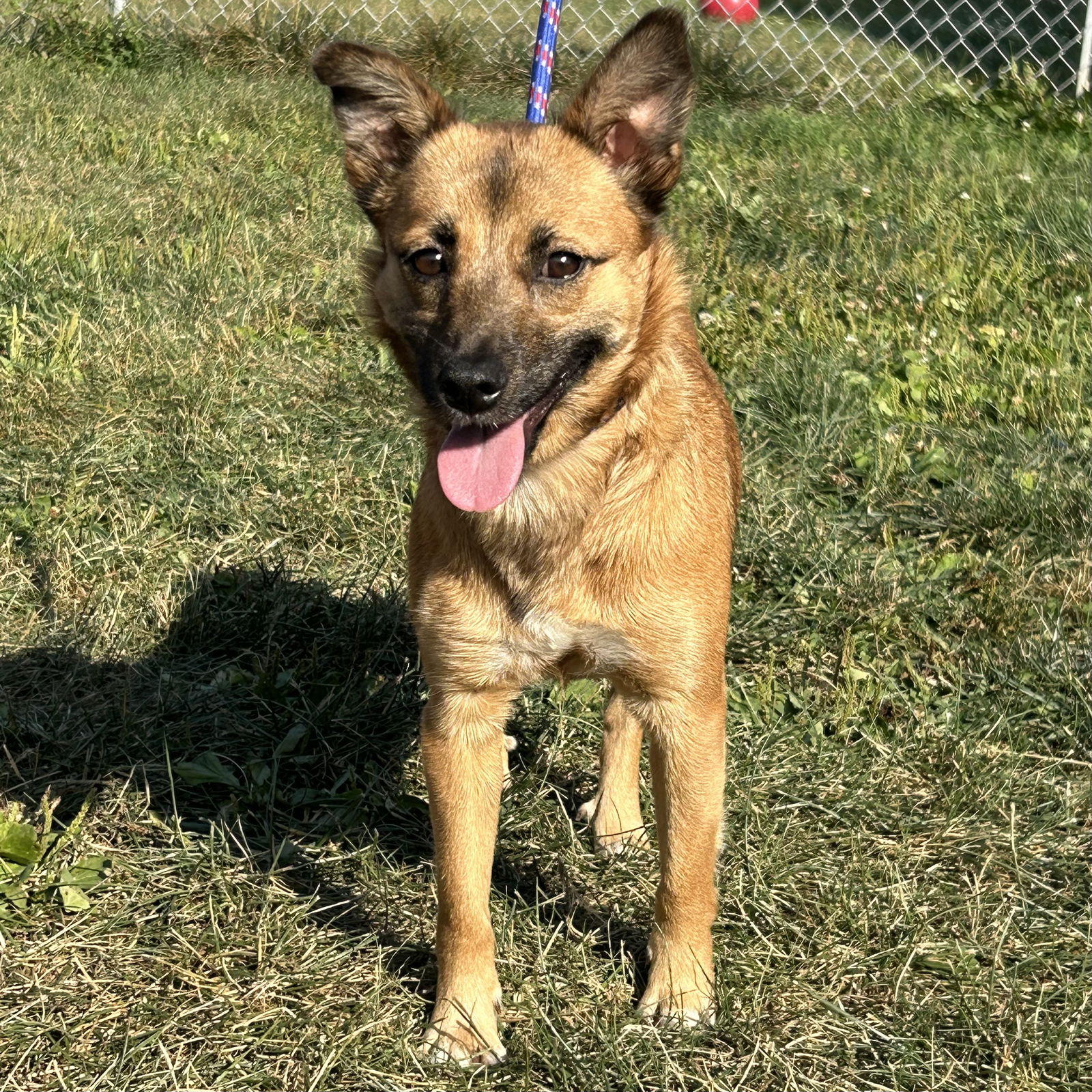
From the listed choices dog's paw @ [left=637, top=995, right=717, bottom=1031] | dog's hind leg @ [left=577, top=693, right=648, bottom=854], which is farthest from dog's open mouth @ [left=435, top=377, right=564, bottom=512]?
dog's paw @ [left=637, top=995, right=717, bottom=1031]

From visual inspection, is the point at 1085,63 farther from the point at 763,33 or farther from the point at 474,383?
the point at 474,383

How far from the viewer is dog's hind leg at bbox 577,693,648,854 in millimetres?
3312

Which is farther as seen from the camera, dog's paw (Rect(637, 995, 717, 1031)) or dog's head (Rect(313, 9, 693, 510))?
dog's paw (Rect(637, 995, 717, 1031))

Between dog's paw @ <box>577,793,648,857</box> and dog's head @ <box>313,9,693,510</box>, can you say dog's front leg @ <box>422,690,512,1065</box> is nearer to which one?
dog's head @ <box>313,9,693,510</box>

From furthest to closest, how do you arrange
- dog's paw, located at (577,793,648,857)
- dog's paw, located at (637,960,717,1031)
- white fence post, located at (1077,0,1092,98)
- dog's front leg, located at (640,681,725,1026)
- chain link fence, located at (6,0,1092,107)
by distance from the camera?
chain link fence, located at (6,0,1092,107), white fence post, located at (1077,0,1092,98), dog's paw, located at (577,793,648,857), dog's paw, located at (637,960,717,1031), dog's front leg, located at (640,681,725,1026)

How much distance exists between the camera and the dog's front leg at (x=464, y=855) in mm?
2674

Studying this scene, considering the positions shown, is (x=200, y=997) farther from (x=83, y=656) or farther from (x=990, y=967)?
(x=990, y=967)

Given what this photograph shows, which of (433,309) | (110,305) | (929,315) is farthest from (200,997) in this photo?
(929,315)

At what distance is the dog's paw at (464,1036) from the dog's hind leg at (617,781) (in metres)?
0.67

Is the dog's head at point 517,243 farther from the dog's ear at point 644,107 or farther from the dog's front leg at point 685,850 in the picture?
the dog's front leg at point 685,850

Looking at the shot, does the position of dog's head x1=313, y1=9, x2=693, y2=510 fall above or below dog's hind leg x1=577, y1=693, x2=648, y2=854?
above

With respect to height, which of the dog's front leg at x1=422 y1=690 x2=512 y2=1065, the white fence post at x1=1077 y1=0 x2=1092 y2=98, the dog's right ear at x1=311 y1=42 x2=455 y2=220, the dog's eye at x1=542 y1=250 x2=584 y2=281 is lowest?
the dog's front leg at x1=422 y1=690 x2=512 y2=1065

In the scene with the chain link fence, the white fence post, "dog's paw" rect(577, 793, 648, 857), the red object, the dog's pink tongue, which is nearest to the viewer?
the dog's pink tongue

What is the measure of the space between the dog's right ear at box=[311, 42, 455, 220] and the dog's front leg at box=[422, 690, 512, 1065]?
115 cm
